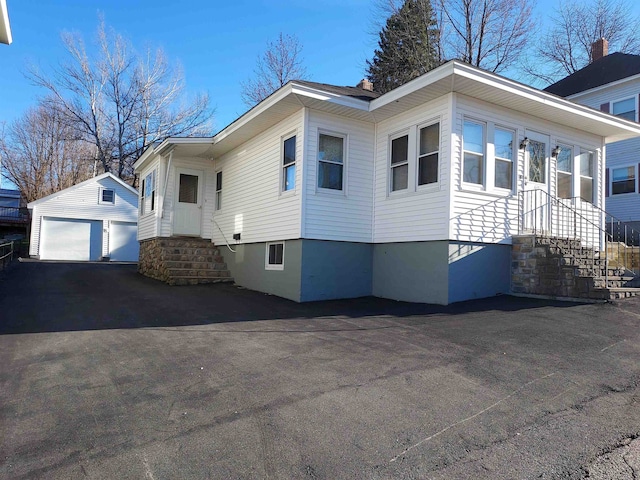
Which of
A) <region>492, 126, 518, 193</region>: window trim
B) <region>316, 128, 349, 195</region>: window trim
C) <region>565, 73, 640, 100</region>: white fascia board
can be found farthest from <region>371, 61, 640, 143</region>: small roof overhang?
<region>565, 73, 640, 100</region>: white fascia board

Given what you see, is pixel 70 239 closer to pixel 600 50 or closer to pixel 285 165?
pixel 285 165

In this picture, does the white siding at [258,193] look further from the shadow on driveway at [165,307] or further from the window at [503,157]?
the window at [503,157]

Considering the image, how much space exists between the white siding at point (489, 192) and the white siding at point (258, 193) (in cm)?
312

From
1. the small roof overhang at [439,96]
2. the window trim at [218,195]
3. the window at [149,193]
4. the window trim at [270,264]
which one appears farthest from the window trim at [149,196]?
the window trim at [270,264]

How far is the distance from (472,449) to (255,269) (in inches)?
343

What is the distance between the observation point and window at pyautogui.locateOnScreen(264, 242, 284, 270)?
1035 cm

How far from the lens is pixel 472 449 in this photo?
122 inches

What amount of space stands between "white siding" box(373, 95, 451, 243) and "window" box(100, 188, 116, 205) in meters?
20.6

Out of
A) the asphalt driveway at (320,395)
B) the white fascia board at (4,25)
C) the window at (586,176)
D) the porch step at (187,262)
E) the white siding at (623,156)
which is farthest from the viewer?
the white siding at (623,156)

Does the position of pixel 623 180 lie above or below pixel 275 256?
above

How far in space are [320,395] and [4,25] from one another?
6263 millimetres

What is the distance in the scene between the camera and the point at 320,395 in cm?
402

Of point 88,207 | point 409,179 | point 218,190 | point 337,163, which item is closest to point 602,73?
point 409,179

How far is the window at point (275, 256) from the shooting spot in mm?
10352
